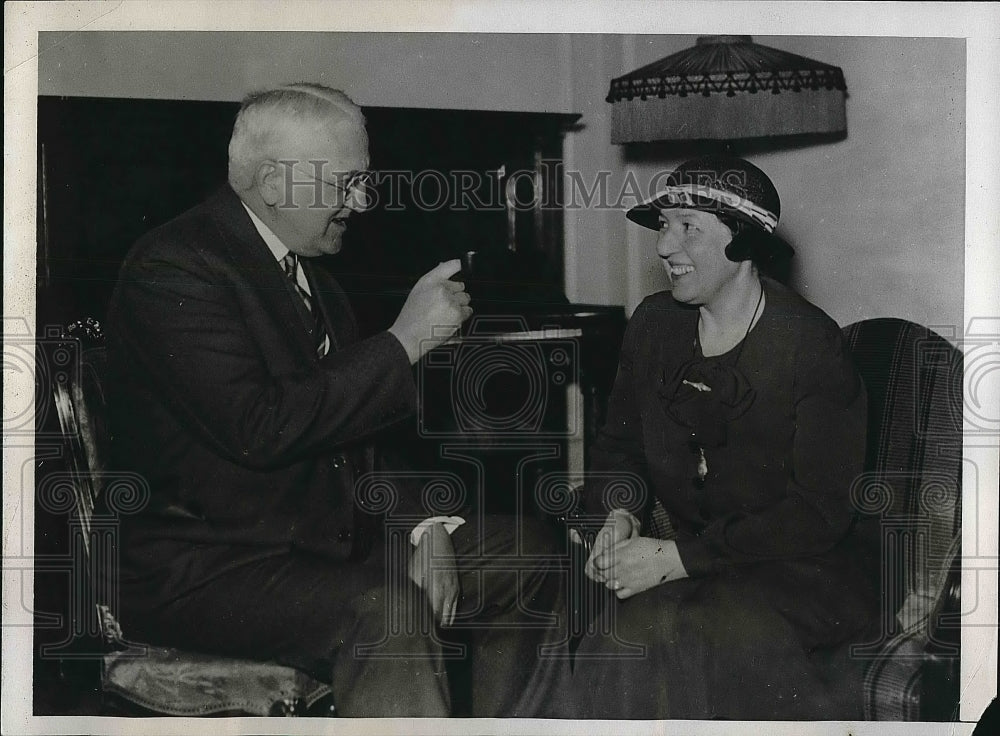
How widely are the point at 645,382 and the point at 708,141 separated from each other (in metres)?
0.71

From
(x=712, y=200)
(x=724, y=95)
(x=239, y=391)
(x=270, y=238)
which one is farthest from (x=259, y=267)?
(x=724, y=95)

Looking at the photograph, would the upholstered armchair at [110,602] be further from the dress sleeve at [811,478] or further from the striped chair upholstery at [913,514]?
the striped chair upholstery at [913,514]

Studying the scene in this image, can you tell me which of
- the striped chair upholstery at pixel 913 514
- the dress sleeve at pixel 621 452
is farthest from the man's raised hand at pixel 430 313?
the striped chair upholstery at pixel 913 514

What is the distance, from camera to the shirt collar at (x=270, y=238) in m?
2.94

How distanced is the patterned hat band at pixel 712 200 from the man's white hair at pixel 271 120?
90 centimetres

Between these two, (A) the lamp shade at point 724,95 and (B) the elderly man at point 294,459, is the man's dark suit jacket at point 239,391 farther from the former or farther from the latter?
(A) the lamp shade at point 724,95

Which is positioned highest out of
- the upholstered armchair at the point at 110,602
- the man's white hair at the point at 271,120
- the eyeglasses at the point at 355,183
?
the man's white hair at the point at 271,120

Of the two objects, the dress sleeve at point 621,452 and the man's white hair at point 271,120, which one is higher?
the man's white hair at point 271,120

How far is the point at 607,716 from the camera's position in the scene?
300 cm

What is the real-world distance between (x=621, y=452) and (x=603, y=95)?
1.02m

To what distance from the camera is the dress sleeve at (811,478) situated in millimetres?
2918

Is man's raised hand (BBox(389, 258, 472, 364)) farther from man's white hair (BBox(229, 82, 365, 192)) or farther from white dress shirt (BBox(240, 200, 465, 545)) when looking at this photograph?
man's white hair (BBox(229, 82, 365, 192))

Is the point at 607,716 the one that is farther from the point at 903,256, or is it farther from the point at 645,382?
the point at 903,256

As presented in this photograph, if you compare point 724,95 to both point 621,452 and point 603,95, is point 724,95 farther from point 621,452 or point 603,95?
point 621,452
